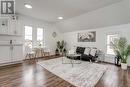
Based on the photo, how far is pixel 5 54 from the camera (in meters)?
4.50

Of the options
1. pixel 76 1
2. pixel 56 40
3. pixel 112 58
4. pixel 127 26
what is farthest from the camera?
pixel 56 40

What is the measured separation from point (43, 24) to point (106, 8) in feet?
16.2

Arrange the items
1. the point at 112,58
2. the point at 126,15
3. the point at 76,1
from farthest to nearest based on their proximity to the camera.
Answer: the point at 112,58
the point at 126,15
the point at 76,1

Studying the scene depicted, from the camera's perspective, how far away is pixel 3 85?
8.07 feet

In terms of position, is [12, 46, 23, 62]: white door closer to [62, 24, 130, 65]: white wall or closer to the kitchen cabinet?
the kitchen cabinet

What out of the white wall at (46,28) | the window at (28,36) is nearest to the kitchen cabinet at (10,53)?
the window at (28,36)

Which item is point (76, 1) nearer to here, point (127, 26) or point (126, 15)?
point (126, 15)

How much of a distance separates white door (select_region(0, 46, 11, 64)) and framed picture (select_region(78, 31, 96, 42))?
5094 mm

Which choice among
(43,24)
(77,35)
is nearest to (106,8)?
(77,35)

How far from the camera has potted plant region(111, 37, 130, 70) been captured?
4184 mm

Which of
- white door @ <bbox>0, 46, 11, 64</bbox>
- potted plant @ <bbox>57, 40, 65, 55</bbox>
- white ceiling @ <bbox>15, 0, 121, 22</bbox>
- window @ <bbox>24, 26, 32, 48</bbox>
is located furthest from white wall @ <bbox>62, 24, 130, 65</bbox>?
white door @ <bbox>0, 46, 11, 64</bbox>

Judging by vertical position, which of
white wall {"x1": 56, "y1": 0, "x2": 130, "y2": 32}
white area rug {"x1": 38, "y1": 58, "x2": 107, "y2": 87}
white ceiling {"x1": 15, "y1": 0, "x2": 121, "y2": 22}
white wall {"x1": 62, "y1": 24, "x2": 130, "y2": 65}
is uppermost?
white ceiling {"x1": 15, "y1": 0, "x2": 121, "y2": 22}

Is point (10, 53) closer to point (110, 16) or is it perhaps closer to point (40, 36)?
point (40, 36)

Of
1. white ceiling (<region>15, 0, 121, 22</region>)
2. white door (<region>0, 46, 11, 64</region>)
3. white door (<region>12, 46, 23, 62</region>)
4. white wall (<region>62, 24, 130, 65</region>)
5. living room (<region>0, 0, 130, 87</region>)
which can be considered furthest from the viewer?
white door (<region>12, 46, 23, 62</region>)
